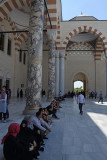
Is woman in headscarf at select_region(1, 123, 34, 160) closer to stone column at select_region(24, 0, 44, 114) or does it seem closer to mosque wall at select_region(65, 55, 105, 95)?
stone column at select_region(24, 0, 44, 114)

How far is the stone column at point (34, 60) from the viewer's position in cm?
450

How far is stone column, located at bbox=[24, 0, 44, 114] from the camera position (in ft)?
14.8

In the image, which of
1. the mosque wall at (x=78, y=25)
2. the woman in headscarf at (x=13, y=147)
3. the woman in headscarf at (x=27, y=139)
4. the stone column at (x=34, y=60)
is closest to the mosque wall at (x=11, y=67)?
the mosque wall at (x=78, y=25)

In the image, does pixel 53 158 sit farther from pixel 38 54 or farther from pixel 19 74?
pixel 19 74

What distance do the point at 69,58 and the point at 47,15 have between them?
9335 millimetres

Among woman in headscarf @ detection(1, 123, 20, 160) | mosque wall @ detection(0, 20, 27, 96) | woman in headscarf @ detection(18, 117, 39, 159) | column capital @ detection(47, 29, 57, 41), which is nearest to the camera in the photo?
woman in headscarf @ detection(1, 123, 20, 160)

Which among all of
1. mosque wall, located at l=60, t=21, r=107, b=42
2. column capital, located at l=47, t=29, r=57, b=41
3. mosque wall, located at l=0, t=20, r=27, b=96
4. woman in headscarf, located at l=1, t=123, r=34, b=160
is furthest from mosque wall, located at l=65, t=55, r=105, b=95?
woman in headscarf, located at l=1, t=123, r=34, b=160

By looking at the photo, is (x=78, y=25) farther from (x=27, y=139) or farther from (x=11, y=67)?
(x=27, y=139)

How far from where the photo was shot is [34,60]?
4559 mm

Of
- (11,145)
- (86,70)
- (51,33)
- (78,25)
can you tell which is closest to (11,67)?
(51,33)

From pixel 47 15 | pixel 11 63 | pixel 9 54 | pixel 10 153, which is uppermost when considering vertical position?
pixel 47 15

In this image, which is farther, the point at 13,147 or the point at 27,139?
the point at 27,139

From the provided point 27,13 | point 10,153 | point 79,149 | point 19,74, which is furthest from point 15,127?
point 19,74

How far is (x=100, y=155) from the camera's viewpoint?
2102 mm
